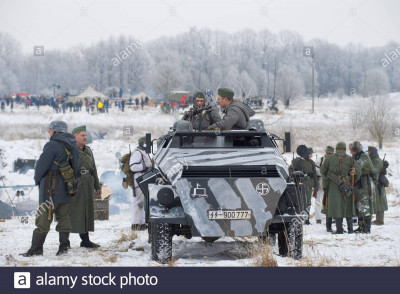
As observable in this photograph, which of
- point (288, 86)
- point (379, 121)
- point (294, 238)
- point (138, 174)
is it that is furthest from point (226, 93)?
point (288, 86)

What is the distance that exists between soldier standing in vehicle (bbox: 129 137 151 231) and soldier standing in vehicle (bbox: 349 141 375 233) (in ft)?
12.9

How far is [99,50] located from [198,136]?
72261 mm

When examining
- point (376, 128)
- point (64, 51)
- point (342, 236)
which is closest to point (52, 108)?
point (376, 128)

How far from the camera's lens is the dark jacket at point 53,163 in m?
8.50

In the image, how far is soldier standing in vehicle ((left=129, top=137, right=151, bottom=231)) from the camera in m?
11.8

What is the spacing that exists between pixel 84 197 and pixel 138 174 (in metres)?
2.59

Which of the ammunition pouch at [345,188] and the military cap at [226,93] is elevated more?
the military cap at [226,93]

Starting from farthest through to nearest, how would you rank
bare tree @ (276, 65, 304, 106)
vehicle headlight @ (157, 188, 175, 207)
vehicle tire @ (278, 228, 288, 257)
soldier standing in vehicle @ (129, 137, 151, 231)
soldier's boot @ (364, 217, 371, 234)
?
bare tree @ (276, 65, 304, 106)
soldier's boot @ (364, 217, 371, 234)
soldier standing in vehicle @ (129, 137, 151, 231)
vehicle tire @ (278, 228, 288, 257)
vehicle headlight @ (157, 188, 175, 207)

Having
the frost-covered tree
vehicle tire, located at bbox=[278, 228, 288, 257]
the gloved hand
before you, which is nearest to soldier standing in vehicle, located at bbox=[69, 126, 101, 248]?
vehicle tire, located at bbox=[278, 228, 288, 257]

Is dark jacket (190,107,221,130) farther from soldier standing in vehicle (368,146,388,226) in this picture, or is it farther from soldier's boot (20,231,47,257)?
soldier standing in vehicle (368,146,388,226)

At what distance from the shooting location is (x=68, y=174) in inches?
339

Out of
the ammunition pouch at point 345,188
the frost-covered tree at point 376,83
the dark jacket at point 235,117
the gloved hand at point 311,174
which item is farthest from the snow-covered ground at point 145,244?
the frost-covered tree at point 376,83

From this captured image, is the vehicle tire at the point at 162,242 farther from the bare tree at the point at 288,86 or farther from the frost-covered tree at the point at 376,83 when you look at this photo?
the frost-covered tree at the point at 376,83

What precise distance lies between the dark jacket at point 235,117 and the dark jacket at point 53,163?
2.11 metres
